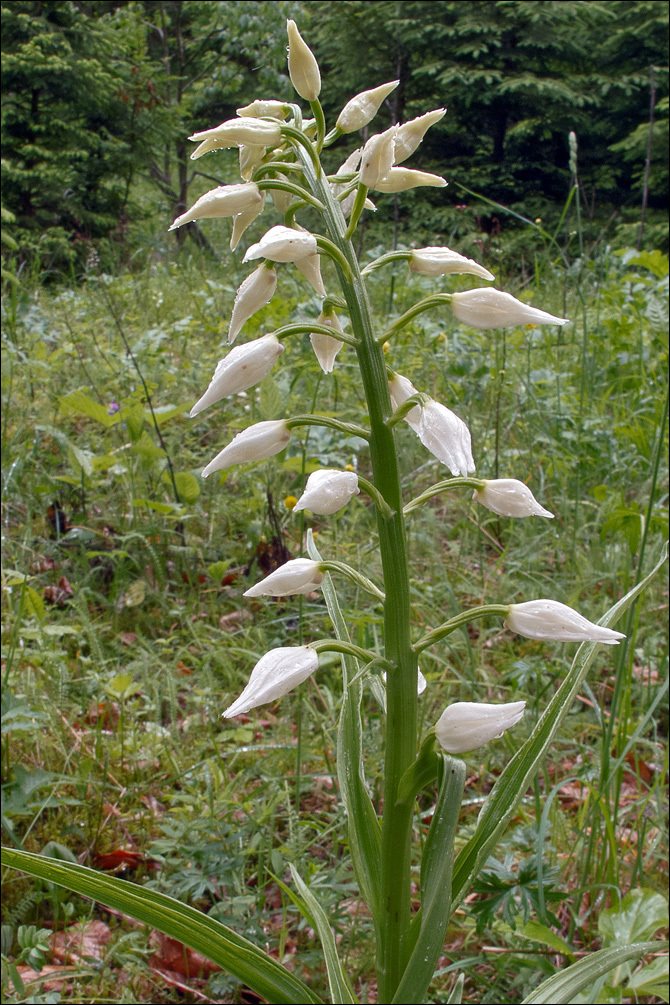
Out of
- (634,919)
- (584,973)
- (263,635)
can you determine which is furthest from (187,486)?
(584,973)

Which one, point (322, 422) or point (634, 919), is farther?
point (634, 919)

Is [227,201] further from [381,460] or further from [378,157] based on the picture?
[381,460]

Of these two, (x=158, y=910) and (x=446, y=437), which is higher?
(x=446, y=437)

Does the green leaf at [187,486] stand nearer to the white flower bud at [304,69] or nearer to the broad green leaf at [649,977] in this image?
the white flower bud at [304,69]

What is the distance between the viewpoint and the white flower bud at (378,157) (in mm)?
868

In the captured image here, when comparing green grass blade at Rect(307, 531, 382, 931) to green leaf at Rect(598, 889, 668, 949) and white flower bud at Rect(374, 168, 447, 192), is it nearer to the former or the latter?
green leaf at Rect(598, 889, 668, 949)

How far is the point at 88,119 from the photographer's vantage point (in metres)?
10.1

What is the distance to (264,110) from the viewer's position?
1000 mm

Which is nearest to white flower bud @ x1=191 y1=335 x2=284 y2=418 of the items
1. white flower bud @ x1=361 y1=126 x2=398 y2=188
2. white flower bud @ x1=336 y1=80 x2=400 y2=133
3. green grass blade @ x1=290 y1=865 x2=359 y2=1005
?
white flower bud @ x1=361 y1=126 x2=398 y2=188

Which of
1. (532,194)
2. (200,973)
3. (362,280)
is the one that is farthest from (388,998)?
(532,194)

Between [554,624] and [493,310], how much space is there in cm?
35

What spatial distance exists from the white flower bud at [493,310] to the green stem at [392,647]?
11cm

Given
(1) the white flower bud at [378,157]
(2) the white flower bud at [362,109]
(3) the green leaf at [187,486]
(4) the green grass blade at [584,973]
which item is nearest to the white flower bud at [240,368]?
(1) the white flower bud at [378,157]

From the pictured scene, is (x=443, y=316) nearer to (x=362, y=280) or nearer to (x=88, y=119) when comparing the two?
(x=362, y=280)
